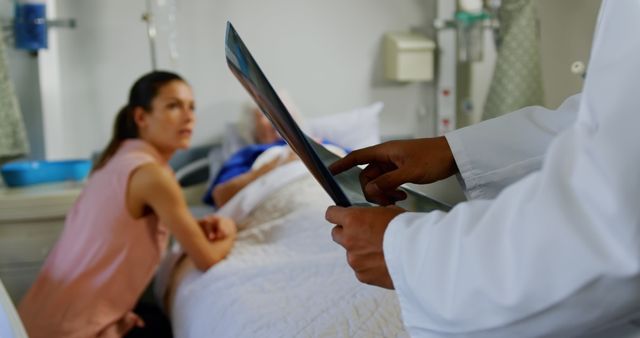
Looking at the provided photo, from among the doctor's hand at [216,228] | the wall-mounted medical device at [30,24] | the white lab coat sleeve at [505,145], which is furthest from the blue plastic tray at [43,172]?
the white lab coat sleeve at [505,145]

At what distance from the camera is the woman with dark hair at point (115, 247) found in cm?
183

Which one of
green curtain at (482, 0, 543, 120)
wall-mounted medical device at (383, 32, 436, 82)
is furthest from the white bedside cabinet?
green curtain at (482, 0, 543, 120)

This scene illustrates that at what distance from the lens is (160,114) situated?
6.80ft

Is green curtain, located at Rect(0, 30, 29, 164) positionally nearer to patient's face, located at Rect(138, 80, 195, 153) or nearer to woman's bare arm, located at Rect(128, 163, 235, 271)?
patient's face, located at Rect(138, 80, 195, 153)

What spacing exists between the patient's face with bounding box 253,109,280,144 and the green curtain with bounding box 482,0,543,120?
2.96ft

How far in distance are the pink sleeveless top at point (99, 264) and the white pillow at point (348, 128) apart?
3.47 feet

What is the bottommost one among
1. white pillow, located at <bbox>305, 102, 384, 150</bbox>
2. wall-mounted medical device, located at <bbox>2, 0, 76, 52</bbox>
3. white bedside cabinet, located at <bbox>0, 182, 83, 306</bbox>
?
white bedside cabinet, located at <bbox>0, 182, 83, 306</bbox>

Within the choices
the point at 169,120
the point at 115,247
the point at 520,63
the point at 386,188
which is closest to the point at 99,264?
the point at 115,247

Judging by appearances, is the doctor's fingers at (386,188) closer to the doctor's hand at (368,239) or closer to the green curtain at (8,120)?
the doctor's hand at (368,239)

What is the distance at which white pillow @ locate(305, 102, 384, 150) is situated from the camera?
295cm

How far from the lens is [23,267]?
8.07ft

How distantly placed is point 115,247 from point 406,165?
112 centimetres

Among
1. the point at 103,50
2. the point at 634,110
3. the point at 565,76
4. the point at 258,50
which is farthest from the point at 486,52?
the point at 634,110

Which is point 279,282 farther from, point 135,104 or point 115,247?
point 135,104
